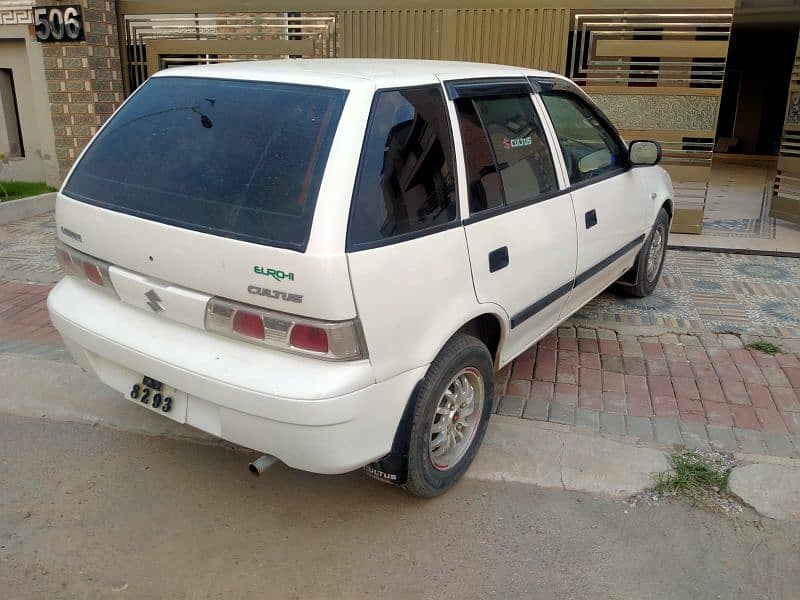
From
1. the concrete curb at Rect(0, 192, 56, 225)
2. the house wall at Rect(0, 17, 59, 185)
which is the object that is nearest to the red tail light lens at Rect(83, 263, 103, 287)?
the concrete curb at Rect(0, 192, 56, 225)

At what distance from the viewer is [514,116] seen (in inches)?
139

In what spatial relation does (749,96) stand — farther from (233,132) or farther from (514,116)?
(233,132)

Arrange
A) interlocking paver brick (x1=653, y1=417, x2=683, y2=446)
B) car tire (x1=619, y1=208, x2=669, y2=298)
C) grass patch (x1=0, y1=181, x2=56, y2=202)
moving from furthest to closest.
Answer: grass patch (x1=0, y1=181, x2=56, y2=202)
car tire (x1=619, y1=208, x2=669, y2=298)
interlocking paver brick (x1=653, y1=417, x2=683, y2=446)

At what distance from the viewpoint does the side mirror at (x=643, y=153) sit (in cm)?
456

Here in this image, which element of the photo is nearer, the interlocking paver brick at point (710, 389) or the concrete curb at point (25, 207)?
the interlocking paver brick at point (710, 389)

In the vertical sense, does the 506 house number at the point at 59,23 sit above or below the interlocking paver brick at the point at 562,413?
above

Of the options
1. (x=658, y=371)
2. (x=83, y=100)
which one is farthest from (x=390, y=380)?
(x=83, y=100)

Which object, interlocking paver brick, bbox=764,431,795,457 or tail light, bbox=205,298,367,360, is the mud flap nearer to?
tail light, bbox=205,298,367,360

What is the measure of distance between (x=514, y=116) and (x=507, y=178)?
408mm

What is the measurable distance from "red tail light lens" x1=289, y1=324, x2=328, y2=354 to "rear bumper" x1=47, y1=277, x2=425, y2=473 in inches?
2.3

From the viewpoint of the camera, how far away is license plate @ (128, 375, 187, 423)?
2.83 m

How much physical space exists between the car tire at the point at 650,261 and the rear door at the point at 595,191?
0.35 metres

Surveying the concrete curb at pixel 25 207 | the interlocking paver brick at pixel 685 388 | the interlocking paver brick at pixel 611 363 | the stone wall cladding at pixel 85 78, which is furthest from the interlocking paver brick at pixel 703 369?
the stone wall cladding at pixel 85 78

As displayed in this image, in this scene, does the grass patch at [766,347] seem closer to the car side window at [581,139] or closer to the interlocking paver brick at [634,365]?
the interlocking paver brick at [634,365]
